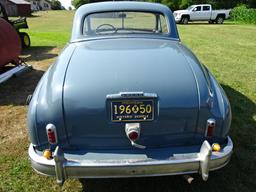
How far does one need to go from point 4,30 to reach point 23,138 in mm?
3208

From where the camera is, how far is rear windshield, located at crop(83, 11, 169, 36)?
438 centimetres

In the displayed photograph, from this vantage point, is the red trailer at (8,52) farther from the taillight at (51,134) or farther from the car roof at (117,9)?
the taillight at (51,134)

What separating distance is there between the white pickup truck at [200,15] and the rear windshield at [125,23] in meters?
23.6

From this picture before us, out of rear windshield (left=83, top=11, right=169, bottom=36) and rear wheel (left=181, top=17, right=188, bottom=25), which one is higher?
rear windshield (left=83, top=11, right=169, bottom=36)

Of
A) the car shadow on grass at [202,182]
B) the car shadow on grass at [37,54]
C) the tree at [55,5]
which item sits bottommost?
the tree at [55,5]

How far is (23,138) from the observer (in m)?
4.27

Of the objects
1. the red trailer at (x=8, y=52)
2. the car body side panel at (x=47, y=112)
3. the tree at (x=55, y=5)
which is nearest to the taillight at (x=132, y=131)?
the car body side panel at (x=47, y=112)

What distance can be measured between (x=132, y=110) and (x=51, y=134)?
735 millimetres

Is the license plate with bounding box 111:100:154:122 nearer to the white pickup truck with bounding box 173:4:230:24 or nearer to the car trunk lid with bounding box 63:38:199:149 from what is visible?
the car trunk lid with bounding box 63:38:199:149

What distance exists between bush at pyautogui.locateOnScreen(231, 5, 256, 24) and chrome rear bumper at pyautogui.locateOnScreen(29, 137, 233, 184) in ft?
92.5

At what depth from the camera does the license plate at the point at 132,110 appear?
103 inches

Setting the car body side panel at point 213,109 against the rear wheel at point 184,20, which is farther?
the rear wheel at point 184,20

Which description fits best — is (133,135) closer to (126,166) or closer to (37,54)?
(126,166)

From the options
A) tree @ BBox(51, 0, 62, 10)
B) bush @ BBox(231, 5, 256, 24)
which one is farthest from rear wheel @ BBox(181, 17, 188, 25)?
tree @ BBox(51, 0, 62, 10)
